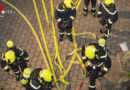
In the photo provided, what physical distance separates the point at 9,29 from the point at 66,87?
465 centimetres

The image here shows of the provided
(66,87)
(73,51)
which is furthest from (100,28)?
(66,87)

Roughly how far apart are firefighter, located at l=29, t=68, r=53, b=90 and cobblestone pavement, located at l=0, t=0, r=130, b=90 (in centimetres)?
166

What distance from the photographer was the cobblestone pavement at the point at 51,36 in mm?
8462

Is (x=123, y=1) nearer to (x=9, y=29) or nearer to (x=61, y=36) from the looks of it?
(x=61, y=36)

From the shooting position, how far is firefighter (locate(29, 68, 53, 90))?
6.72 meters

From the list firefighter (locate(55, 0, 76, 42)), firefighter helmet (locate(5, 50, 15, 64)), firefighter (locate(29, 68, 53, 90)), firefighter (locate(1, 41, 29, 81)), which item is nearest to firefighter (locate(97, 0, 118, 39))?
firefighter (locate(55, 0, 76, 42))

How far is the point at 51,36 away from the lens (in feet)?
33.0

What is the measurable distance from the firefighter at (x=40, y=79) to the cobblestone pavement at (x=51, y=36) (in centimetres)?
166

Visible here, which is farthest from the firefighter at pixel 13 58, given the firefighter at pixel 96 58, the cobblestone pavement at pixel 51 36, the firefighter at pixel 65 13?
the firefighter at pixel 96 58

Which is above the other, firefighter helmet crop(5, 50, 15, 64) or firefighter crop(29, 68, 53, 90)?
firefighter helmet crop(5, 50, 15, 64)

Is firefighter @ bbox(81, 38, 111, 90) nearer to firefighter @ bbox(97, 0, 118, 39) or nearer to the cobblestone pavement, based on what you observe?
the cobblestone pavement

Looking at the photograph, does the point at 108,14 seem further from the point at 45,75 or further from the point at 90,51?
the point at 45,75

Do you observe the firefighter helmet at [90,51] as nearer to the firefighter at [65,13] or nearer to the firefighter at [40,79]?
the firefighter at [40,79]

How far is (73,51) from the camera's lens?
934cm
